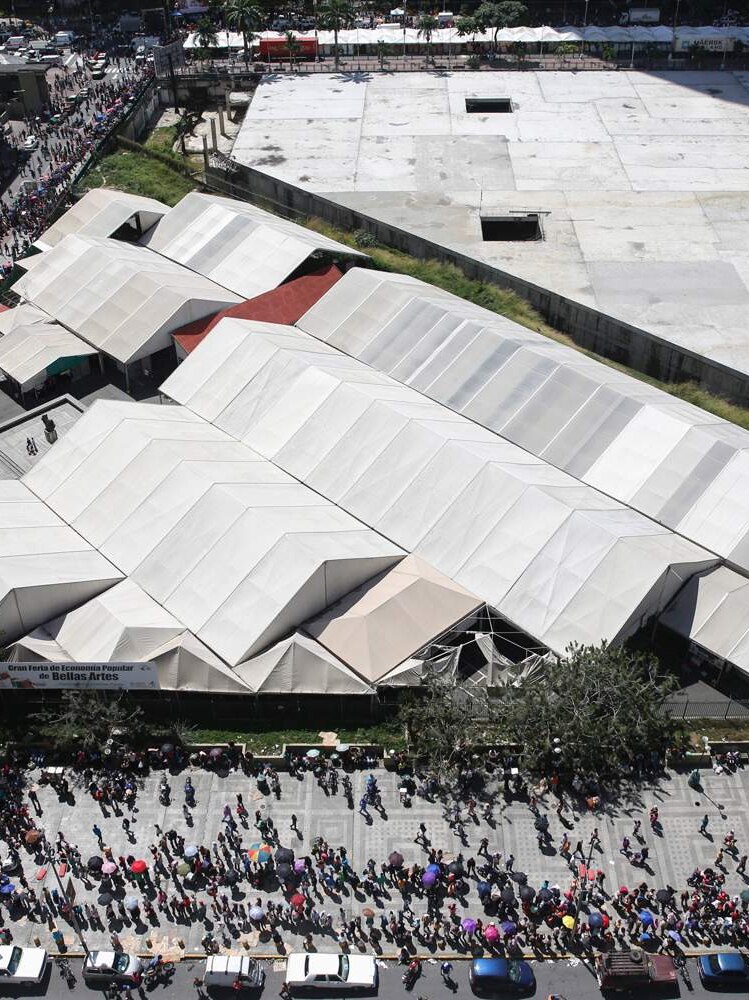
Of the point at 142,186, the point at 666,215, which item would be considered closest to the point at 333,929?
the point at 666,215

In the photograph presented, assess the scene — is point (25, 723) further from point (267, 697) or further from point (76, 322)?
point (76, 322)

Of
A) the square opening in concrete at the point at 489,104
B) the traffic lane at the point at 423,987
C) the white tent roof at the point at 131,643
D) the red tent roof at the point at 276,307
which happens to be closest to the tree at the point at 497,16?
the square opening in concrete at the point at 489,104

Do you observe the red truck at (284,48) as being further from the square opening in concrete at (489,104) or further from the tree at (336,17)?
the square opening in concrete at (489,104)

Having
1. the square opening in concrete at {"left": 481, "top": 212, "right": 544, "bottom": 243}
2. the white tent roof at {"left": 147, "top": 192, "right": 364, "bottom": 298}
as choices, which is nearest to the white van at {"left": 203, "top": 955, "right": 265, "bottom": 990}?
the white tent roof at {"left": 147, "top": 192, "right": 364, "bottom": 298}

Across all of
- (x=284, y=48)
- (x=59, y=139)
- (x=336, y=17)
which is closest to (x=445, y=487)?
(x=59, y=139)

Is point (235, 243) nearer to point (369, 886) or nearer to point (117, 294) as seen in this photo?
point (117, 294)

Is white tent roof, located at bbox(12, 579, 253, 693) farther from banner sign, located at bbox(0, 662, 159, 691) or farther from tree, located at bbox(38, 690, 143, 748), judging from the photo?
tree, located at bbox(38, 690, 143, 748)

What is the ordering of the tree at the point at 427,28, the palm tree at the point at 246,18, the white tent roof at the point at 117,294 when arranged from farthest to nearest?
1. the tree at the point at 427,28
2. the palm tree at the point at 246,18
3. the white tent roof at the point at 117,294
